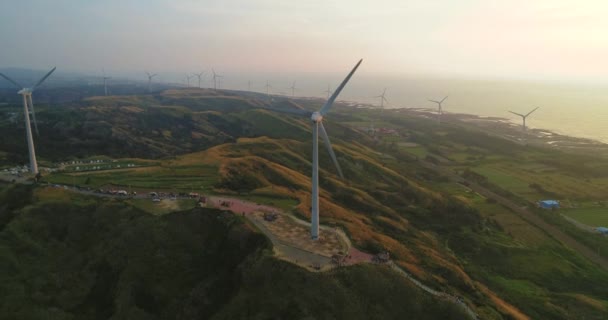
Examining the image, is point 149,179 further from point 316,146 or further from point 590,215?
point 590,215

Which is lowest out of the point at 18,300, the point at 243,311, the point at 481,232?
the point at 481,232

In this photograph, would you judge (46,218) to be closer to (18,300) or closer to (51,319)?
(18,300)

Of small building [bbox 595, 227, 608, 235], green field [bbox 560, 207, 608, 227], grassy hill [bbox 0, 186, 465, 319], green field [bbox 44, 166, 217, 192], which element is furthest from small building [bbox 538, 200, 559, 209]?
green field [bbox 44, 166, 217, 192]

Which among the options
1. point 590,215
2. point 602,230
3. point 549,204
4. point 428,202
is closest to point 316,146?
point 428,202

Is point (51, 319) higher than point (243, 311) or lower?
lower

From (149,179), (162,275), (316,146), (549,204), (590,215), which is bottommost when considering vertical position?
(590,215)

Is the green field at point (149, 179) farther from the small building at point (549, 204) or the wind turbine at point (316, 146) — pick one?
the small building at point (549, 204)

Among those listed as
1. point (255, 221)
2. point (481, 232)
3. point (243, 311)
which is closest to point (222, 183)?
point (255, 221)

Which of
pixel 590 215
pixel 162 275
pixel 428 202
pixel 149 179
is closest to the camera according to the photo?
pixel 162 275
